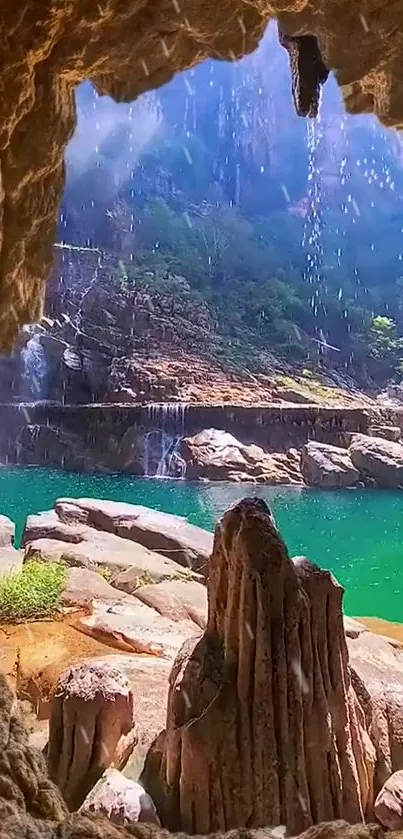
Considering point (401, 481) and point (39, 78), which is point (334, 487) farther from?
point (39, 78)

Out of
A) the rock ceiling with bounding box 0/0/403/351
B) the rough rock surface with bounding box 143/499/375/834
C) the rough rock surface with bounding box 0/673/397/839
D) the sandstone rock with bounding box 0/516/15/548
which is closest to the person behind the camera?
the rough rock surface with bounding box 0/673/397/839

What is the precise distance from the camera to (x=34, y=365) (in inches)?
765

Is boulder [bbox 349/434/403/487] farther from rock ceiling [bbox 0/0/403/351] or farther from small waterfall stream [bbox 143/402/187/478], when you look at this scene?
rock ceiling [bbox 0/0/403/351]

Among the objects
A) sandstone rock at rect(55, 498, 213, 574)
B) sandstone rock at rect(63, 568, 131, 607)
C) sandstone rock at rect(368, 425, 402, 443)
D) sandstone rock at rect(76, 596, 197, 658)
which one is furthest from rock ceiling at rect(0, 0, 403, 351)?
sandstone rock at rect(368, 425, 402, 443)

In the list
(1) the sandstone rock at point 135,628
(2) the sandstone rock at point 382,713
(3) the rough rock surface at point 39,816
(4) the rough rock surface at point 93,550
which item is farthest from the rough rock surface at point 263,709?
(4) the rough rock surface at point 93,550

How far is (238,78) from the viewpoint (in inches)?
1382

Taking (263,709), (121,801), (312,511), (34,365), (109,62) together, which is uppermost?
(109,62)

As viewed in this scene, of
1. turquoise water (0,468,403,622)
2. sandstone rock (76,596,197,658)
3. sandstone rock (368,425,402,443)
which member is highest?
sandstone rock (368,425,402,443)

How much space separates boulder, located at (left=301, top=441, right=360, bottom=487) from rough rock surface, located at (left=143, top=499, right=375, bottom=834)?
12.6 meters

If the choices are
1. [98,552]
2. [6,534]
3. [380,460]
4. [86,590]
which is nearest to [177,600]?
[86,590]

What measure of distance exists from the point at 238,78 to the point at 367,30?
3643 centimetres

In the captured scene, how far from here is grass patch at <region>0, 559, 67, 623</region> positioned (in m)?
6.18

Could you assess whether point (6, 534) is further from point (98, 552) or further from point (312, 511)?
point (312, 511)

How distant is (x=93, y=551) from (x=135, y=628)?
7.71 feet
